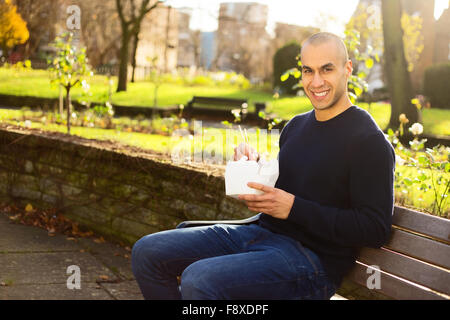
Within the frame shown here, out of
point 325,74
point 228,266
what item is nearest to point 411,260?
point 228,266

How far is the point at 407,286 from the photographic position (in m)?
2.50

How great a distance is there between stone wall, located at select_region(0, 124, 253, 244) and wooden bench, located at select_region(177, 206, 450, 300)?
1648mm

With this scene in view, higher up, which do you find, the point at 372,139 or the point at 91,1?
the point at 91,1

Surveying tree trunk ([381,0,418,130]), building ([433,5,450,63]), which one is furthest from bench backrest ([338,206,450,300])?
building ([433,5,450,63])

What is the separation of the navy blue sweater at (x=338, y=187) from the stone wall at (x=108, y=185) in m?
1.60

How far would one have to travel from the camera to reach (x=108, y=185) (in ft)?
16.3

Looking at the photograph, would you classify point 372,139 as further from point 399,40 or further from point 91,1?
point 91,1

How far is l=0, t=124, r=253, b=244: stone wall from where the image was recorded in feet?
14.6

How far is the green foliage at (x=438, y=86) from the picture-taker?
69.4ft

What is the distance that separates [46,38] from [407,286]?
42.4m

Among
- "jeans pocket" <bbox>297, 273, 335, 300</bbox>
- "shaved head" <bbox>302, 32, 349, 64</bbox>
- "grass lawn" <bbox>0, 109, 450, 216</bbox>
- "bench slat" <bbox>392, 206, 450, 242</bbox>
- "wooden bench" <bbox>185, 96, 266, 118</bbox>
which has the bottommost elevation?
"wooden bench" <bbox>185, 96, 266, 118</bbox>

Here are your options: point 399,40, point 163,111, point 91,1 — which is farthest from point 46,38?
point 399,40

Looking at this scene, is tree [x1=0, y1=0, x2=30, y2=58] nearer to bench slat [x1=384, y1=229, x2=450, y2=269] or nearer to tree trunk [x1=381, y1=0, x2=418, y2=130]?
tree trunk [x1=381, y1=0, x2=418, y2=130]

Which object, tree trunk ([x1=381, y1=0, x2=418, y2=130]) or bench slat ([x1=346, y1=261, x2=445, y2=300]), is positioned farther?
tree trunk ([x1=381, y1=0, x2=418, y2=130])
